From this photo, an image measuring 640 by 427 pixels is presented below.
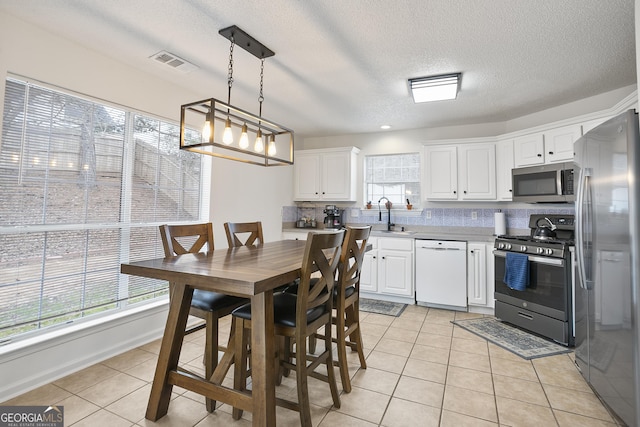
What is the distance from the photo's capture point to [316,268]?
1738 mm

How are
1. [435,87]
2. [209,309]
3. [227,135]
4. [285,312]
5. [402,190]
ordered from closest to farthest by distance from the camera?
1. [285,312]
2. [209,309]
3. [227,135]
4. [435,87]
5. [402,190]

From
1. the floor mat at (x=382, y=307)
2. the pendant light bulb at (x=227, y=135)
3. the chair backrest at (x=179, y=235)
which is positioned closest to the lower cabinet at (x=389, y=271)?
the floor mat at (x=382, y=307)

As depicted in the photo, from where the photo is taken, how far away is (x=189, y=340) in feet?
9.45

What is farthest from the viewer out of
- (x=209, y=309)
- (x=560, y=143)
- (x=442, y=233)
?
(x=442, y=233)

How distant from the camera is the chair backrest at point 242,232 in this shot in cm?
267

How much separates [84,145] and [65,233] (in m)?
0.71

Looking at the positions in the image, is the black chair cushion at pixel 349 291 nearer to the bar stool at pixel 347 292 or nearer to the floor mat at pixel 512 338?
the bar stool at pixel 347 292

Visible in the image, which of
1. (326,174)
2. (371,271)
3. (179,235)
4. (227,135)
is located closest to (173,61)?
(227,135)

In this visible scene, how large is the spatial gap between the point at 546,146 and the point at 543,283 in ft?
4.96

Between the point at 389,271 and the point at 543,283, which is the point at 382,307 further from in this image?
the point at 543,283

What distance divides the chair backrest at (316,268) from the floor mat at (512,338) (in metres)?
2.04

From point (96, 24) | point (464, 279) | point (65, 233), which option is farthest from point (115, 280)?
point (464, 279)

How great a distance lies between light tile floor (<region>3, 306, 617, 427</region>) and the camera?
1794mm

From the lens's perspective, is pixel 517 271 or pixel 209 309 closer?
pixel 209 309
